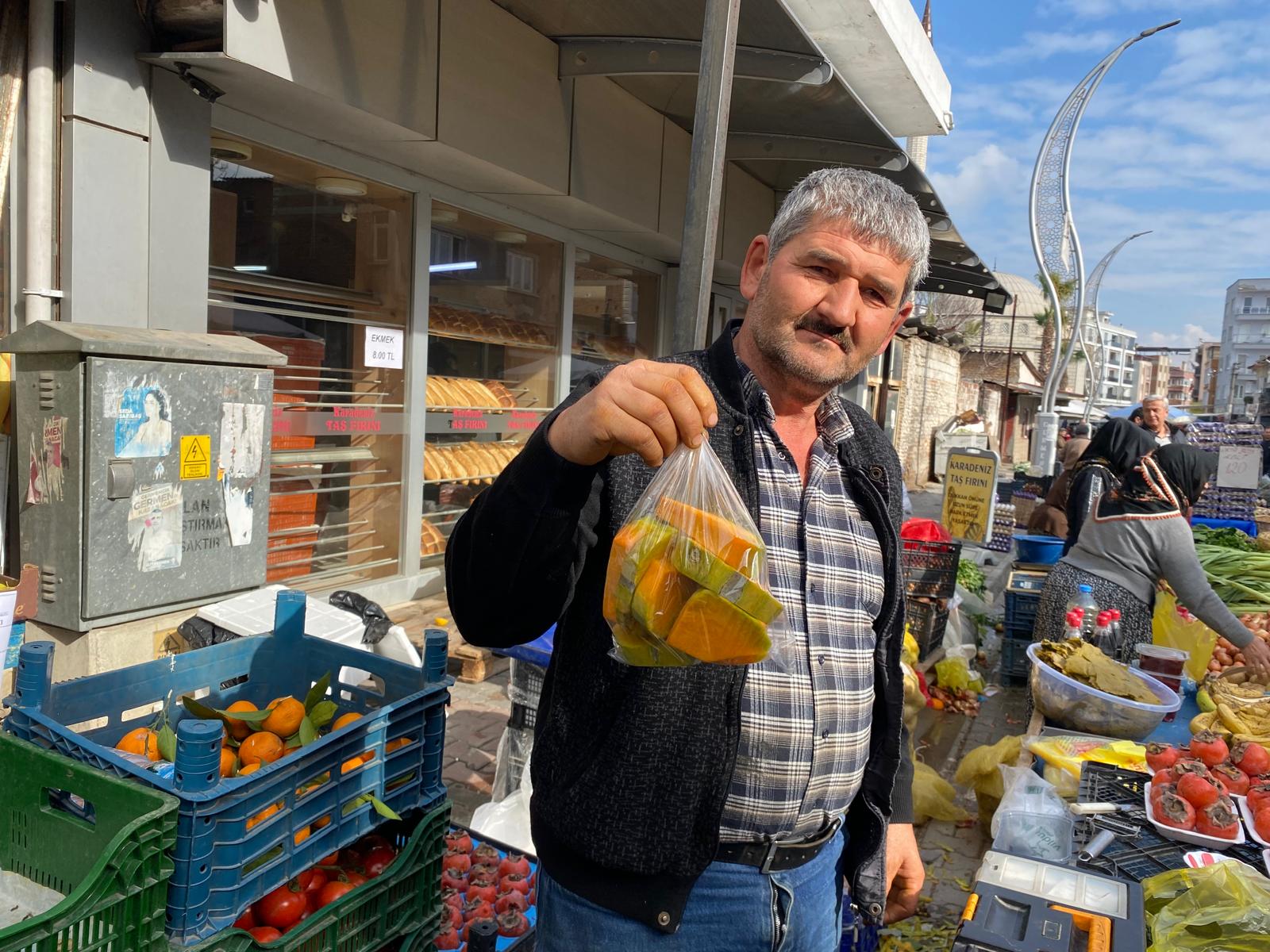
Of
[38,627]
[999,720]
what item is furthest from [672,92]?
[38,627]

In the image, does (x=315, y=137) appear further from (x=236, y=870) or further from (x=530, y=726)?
(x=236, y=870)

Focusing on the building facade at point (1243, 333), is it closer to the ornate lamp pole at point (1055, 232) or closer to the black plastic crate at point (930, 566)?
the ornate lamp pole at point (1055, 232)

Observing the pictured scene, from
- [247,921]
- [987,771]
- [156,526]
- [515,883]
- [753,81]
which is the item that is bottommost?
[987,771]

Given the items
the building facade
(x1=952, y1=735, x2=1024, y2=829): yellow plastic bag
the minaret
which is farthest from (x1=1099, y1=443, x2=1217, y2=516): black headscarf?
the building facade

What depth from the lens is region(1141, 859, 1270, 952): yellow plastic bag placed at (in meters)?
1.99

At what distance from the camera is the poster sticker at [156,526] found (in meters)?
3.39

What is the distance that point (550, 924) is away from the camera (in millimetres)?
1677

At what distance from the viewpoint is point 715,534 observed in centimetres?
137

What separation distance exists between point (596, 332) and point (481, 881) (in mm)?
6854

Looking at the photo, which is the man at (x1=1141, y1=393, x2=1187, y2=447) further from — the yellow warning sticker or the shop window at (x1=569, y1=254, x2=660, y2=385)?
the yellow warning sticker

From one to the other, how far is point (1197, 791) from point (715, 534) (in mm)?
2326

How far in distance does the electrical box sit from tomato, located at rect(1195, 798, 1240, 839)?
3.76 meters

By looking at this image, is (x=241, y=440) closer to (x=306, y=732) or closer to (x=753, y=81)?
(x=306, y=732)

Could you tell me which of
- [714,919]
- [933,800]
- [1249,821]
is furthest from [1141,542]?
[714,919]
